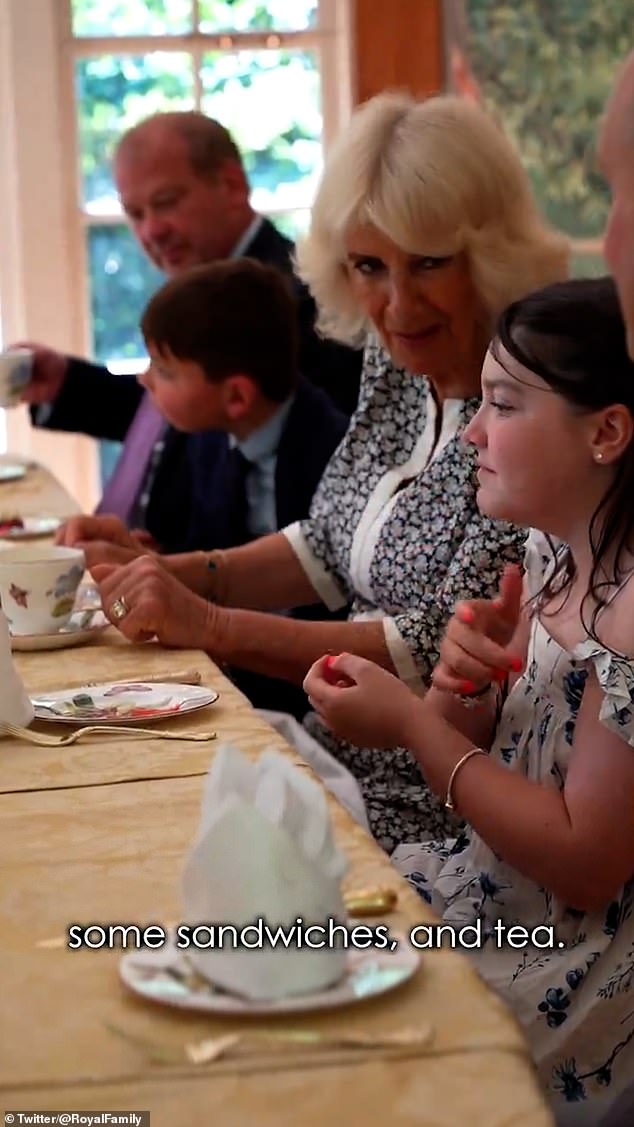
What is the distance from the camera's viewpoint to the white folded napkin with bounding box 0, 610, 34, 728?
1.26 meters

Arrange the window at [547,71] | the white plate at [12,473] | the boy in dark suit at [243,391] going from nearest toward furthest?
the boy in dark suit at [243,391]
the white plate at [12,473]
the window at [547,71]

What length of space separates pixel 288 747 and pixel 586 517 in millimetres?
309

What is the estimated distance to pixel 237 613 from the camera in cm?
178

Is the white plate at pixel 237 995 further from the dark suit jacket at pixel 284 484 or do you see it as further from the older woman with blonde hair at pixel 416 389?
the dark suit jacket at pixel 284 484

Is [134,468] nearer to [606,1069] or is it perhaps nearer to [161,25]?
[161,25]

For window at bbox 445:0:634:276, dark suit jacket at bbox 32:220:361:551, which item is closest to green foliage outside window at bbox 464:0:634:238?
window at bbox 445:0:634:276

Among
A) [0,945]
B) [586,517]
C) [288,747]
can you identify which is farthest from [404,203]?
[0,945]

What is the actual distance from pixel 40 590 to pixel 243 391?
85 cm

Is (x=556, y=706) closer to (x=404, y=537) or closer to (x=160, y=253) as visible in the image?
(x=404, y=537)

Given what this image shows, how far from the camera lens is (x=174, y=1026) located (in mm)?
738

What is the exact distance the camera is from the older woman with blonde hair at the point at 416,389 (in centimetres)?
173

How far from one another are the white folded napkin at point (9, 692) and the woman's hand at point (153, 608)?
14.0 inches

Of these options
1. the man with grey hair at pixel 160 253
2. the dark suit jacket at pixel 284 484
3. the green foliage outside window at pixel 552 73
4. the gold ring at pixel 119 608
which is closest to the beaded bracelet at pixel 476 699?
the gold ring at pixel 119 608

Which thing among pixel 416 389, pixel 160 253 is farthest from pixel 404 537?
pixel 160 253
